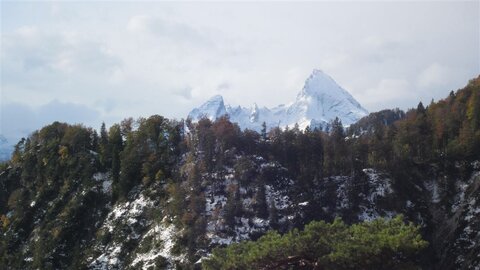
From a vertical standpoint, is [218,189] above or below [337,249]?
above

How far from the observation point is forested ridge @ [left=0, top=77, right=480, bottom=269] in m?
84.2

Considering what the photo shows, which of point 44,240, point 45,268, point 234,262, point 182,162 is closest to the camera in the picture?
point 234,262

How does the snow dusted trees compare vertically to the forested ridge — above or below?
below

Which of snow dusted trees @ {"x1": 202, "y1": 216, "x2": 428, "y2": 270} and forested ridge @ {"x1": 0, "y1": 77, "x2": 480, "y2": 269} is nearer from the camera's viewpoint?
snow dusted trees @ {"x1": 202, "y1": 216, "x2": 428, "y2": 270}

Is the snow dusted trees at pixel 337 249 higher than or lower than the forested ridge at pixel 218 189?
lower

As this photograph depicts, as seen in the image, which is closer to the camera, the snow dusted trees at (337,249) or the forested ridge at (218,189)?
the snow dusted trees at (337,249)

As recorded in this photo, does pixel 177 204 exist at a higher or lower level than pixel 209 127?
lower

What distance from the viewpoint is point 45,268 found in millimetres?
85625

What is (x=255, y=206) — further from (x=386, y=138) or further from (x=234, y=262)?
(x=234, y=262)

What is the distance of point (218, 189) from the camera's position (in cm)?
9688

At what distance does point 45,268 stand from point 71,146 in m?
38.6

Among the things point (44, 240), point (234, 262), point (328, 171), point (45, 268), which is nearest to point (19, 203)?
point (44, 240)

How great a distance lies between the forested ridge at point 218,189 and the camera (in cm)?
8425

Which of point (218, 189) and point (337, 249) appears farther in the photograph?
point (218, 189)
